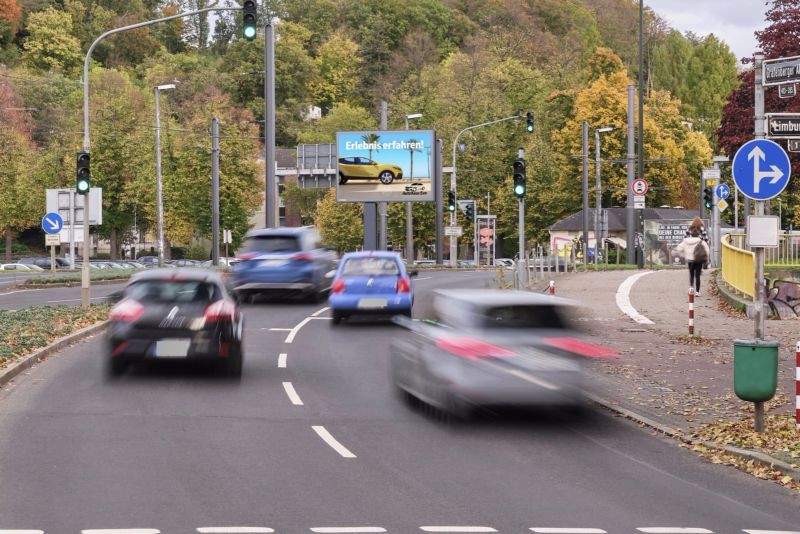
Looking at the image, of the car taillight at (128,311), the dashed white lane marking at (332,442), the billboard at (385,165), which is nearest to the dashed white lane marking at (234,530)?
the dashed white lane marking at (332,442)

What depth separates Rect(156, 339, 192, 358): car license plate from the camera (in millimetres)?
16484

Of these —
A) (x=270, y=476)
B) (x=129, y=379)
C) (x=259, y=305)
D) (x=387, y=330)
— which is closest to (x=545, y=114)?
(x=259, y=305)

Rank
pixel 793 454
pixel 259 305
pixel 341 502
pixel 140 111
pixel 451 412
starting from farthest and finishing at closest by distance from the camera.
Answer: pixel 140 111 < pixel 259 305 < pixel 451 412 < pixel 793 454 < pixel 341 502

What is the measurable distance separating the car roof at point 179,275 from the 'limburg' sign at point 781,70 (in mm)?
7578

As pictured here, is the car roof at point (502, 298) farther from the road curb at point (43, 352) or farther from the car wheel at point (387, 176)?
the car wheel at point (387, 176)

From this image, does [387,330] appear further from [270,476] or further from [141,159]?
[141,159]

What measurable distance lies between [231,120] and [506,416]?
266 feet

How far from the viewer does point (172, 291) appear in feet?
55.2

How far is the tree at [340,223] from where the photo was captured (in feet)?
332

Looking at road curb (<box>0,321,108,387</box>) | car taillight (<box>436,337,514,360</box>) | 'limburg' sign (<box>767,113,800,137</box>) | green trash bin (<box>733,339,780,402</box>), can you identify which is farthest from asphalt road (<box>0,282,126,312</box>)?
green trash bin (<box>733,339,780,402</box>)

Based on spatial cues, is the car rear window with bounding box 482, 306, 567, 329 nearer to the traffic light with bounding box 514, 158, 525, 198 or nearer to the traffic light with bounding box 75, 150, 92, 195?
the traffic light with bounding box 75, 150, 92, 195

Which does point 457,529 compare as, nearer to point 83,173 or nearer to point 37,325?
point 37,325

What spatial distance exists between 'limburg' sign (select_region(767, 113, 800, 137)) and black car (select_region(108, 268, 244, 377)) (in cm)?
732

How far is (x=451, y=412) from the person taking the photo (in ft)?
44.6
